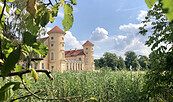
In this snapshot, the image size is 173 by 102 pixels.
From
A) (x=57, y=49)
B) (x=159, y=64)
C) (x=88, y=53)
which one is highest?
(x=88, y=53)

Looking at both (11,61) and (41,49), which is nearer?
(11,61)

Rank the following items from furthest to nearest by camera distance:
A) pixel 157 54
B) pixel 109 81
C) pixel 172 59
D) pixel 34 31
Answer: pixel 109 81 < pixel 157 54 < pixel 172 59 < pixel 34 31

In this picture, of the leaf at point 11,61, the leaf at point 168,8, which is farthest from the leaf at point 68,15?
the leaf at point 168,8

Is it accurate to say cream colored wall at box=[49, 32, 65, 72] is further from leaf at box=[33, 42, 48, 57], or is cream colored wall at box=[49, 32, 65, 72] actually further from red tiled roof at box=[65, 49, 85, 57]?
leaf at box=[33, 42, 48, 57]

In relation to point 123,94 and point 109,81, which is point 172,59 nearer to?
point 123,94

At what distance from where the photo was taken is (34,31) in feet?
1.56

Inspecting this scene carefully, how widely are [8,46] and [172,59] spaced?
2.67 metres

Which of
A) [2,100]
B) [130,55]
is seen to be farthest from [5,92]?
[130,55]

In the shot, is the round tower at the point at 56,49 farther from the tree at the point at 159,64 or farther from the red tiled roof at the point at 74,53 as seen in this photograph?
the tree at the point at 159,64

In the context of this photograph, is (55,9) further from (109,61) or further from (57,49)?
(109,61)

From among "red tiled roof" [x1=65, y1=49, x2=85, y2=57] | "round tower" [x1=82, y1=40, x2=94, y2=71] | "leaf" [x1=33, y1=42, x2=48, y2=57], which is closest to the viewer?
"leaf" [x1=33, y1=42, x2=48, y2=57]

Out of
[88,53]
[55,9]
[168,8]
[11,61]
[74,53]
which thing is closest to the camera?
[168,8]

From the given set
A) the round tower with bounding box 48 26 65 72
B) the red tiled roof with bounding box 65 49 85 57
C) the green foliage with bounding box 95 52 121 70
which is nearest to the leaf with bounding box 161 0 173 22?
the round tower with bounding box 48 26 65 72

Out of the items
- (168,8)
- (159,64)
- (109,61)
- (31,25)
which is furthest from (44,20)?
(109,61)
